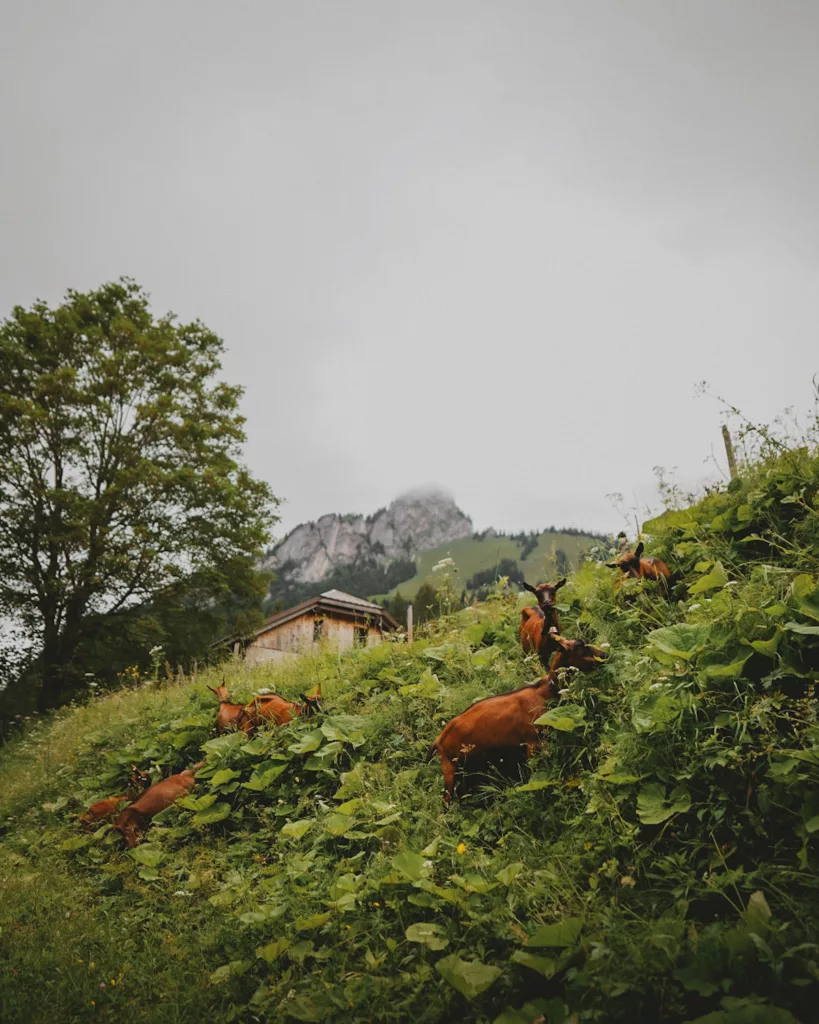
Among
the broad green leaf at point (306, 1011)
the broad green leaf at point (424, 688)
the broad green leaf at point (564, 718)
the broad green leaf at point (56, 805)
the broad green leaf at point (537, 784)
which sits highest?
the broad green leaf at point (424, 688)

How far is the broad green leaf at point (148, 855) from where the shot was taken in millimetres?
4605

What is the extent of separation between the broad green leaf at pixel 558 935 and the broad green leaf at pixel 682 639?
1600 millimetres

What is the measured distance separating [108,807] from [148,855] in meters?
1.55

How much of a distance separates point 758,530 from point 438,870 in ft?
14.7

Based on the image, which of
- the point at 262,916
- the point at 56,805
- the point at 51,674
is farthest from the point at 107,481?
the point at 262,916

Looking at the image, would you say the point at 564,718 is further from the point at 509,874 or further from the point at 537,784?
the point at 509,874

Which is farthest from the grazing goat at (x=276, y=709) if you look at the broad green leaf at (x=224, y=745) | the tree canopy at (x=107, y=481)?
the tree canopy at (x=107, y=481)

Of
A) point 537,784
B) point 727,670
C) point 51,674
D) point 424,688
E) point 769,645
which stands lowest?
point 537,784

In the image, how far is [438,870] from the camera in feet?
11.1

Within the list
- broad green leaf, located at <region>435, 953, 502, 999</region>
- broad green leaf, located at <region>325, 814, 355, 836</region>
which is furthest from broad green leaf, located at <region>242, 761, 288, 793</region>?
broad green leaf, located at <region>435, 953, 502, 999</region>

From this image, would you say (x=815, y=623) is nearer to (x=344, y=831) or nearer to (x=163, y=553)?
(x=344, y=831)

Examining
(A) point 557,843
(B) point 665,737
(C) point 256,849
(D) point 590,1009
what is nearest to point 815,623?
(B) point 665,737

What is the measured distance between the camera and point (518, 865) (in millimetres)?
2957

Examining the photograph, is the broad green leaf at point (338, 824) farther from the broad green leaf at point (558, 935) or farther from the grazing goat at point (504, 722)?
the broad green leaf at point (558, 935)
